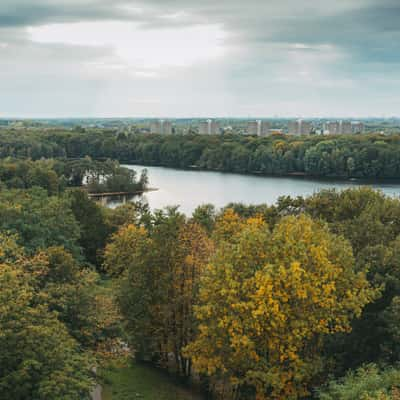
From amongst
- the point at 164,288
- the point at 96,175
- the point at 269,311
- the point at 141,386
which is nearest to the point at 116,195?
the point at 96,175

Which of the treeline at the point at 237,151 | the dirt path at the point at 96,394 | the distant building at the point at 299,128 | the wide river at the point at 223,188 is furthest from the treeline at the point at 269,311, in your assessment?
the distant building at the point at 299,128

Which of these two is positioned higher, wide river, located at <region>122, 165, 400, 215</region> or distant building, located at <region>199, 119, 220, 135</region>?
distant building, located at <region>199, 119, 220, 135</region>

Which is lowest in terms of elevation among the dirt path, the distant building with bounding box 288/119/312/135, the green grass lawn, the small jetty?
the small jetty

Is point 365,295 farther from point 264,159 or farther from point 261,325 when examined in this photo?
point 264,159

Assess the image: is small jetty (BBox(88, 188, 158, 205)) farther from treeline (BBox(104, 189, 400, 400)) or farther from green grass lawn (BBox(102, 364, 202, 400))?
treeline (BBox(104, 189, 400, 400))

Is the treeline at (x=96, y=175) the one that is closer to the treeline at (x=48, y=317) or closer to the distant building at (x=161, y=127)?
the treeline at (x=48, y=317)

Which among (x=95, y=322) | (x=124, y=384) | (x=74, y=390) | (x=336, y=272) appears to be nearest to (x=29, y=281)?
(x=95, y=322)

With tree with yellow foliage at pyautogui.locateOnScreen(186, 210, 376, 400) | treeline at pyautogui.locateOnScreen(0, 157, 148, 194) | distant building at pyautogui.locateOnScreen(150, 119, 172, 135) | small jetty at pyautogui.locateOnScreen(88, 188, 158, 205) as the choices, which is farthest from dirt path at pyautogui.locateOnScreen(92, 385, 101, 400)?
distant building at pyautogui.locateOnScreen(150, 119, 172, 135)
